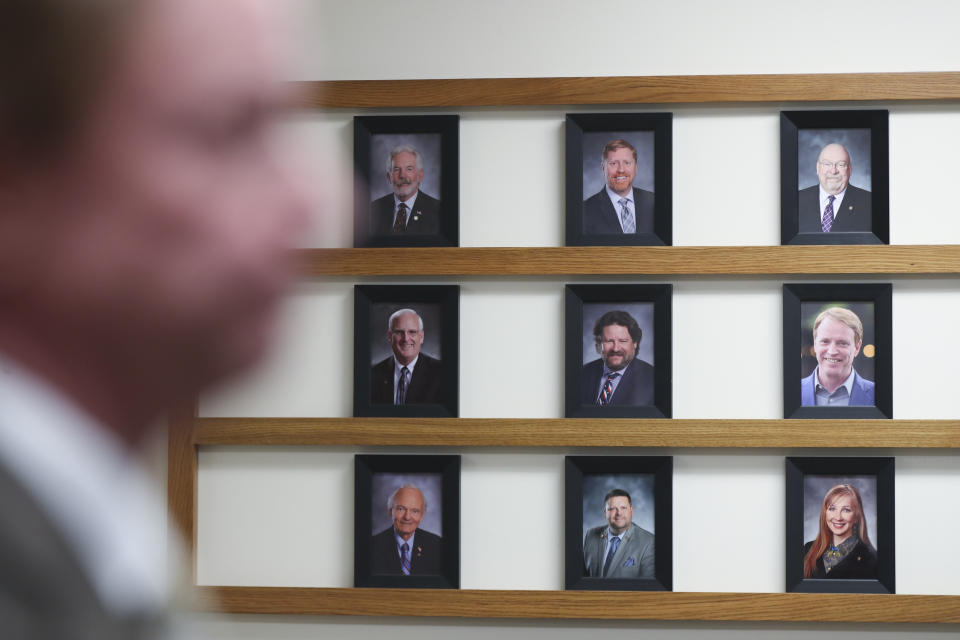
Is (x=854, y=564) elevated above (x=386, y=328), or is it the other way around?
(x=386, y=328)

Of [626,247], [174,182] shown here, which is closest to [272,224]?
[174,182]

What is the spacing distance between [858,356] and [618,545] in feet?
1.86

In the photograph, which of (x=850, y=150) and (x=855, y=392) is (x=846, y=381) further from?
(x=850, y=150)

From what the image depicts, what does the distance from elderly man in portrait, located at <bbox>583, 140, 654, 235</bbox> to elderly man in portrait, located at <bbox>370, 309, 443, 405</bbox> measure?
377 mm

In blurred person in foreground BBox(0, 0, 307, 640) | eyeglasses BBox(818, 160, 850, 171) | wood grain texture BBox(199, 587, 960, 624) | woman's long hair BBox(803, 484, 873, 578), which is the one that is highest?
eyeglasses BBox(818, 160, 850, 171)

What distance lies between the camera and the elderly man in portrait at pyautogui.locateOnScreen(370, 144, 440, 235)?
1716 mm

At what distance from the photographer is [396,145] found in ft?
5.67

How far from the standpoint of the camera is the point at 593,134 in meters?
1.70

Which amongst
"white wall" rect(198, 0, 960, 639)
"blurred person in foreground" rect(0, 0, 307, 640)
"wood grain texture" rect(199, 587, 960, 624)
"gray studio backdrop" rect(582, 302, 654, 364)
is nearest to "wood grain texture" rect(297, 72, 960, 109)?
"white wall" rect(198, 0, 960, 639)

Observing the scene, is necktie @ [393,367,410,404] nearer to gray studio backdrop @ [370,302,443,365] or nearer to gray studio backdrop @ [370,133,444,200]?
gray studio backdrop @ [370,302,443,365]

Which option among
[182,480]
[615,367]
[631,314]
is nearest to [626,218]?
[631,314]

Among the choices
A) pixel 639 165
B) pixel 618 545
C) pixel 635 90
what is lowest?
pixel 618 545

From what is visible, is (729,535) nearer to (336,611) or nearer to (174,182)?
(336,611)

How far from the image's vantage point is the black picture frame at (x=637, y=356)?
5.48 ft
